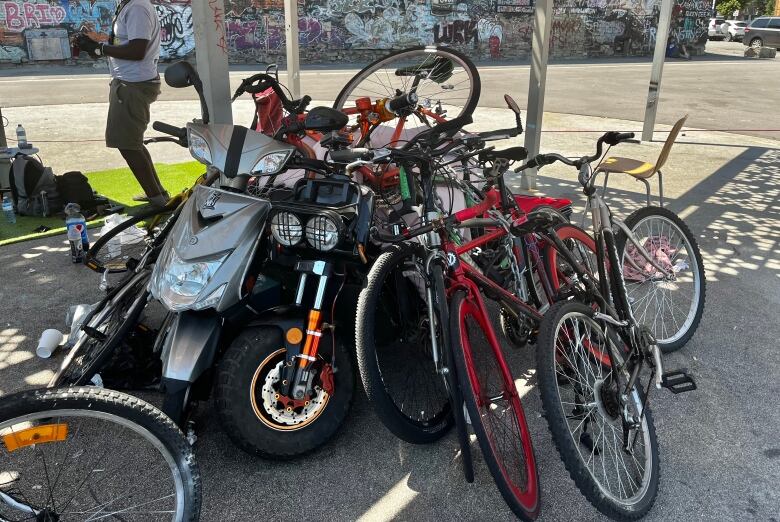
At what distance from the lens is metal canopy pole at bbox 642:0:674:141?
26.7 ft

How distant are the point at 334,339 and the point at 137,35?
344 centimetres

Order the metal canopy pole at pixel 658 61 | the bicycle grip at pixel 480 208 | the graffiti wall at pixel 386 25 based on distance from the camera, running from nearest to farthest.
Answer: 1. the bicycle grip at pixel 480 208
2. the metal canopy pole at pixel 658 61
3. the graffiti wall at pixel 386 25

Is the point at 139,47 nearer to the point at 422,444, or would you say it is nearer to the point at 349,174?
the point at 349,174

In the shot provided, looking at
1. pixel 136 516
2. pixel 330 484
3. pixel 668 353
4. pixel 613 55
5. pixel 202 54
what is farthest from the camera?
pixel 613 55

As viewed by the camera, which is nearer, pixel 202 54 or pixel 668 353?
pixel 668 353

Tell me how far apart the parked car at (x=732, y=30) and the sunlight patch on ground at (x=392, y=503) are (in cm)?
4319

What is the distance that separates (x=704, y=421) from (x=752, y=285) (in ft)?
6.19

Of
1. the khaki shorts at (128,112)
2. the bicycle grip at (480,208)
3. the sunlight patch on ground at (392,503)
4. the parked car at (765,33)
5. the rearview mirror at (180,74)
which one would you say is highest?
the parked car at (765,33)

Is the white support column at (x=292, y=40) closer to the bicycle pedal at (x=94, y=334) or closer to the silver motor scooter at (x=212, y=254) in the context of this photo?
the silver motor scooter at (x=212, y=254)

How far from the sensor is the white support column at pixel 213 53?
13.4ft

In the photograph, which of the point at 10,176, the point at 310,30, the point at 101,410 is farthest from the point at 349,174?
the point at 310,30

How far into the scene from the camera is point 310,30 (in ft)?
79.5

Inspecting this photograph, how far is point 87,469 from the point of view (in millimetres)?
2256

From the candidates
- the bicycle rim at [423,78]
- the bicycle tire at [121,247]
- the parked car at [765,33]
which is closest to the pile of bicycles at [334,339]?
the bicycle tire at [121,247]
